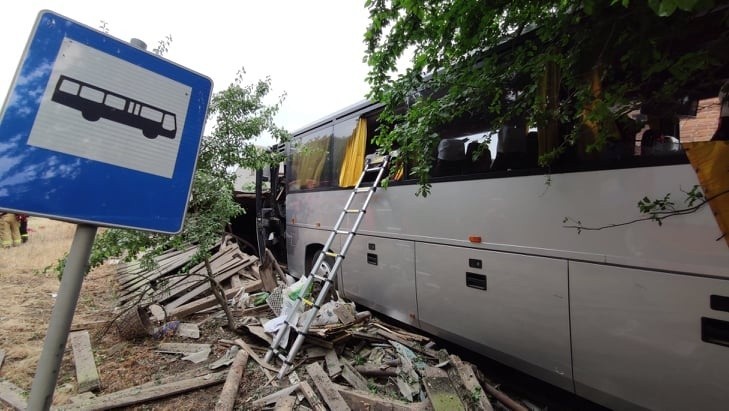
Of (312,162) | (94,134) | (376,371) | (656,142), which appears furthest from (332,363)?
(312,162)

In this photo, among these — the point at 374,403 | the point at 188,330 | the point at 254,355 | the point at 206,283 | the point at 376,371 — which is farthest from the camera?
the point at 206,283

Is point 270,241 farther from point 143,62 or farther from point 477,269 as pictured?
point 143,62

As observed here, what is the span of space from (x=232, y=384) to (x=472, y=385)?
2.02 m

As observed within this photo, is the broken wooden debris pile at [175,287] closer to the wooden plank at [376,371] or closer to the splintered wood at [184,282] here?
the splintered wood at [184,282]

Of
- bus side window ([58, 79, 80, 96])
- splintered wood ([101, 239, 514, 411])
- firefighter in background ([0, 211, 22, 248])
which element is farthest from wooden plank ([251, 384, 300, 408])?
firefighter in background ([0, 211, 22, 248])

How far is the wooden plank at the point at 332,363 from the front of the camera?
123 inches

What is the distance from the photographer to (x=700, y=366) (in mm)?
1914

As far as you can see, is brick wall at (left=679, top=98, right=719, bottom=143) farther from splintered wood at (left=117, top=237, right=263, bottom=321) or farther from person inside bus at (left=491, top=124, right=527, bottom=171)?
splintered wood at (left=117, top=237, right=263, bottom=321)

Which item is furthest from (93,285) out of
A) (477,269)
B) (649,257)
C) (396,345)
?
(649,257)

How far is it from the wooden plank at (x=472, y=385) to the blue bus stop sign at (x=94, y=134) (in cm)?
260

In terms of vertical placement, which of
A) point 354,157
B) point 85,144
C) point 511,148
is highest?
point 354,157

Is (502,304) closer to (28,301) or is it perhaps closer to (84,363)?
(84,363)

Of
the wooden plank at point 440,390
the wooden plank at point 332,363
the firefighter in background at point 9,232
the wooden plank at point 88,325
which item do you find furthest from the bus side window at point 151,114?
the firefighter in background at point 9,232

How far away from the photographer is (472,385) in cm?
282
